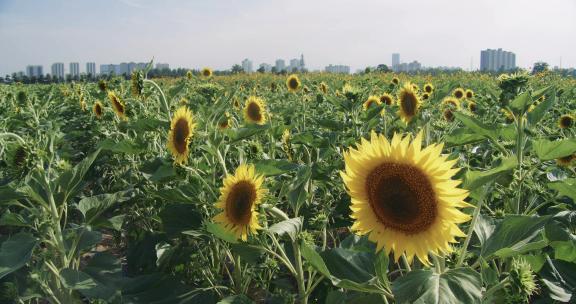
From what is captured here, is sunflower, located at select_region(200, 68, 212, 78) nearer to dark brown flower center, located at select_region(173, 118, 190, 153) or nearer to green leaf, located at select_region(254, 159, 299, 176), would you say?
dark brown flower center, located at select_region(173, 118, 190, 153)

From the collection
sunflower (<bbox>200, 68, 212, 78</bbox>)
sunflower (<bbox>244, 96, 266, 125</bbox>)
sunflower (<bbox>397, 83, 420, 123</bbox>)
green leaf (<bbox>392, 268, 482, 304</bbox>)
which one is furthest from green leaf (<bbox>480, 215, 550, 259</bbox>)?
sunflower (<bbox>200, 68, 212, 78</bbox>)

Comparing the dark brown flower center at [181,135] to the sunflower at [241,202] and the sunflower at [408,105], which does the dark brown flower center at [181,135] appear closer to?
the sunflower at [241,202]

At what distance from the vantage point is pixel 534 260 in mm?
1613

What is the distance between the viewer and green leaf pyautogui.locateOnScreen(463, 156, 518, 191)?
1.18 metres

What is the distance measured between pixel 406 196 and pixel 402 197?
10 mm

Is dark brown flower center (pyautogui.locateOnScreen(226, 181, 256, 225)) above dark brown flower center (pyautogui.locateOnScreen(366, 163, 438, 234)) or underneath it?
underneath

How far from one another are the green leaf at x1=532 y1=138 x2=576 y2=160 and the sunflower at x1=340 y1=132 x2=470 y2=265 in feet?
1.72

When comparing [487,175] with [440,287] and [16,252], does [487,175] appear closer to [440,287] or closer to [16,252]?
[440,287]

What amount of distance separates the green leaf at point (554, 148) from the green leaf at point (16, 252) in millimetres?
1883

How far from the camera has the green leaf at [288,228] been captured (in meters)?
1.50

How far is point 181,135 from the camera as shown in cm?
231

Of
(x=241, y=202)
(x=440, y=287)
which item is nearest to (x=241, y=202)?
(x=241, y=202)

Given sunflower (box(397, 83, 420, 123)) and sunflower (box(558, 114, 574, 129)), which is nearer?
sunflower (box(397, 83, 420, 123))

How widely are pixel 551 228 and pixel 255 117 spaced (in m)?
2.89
